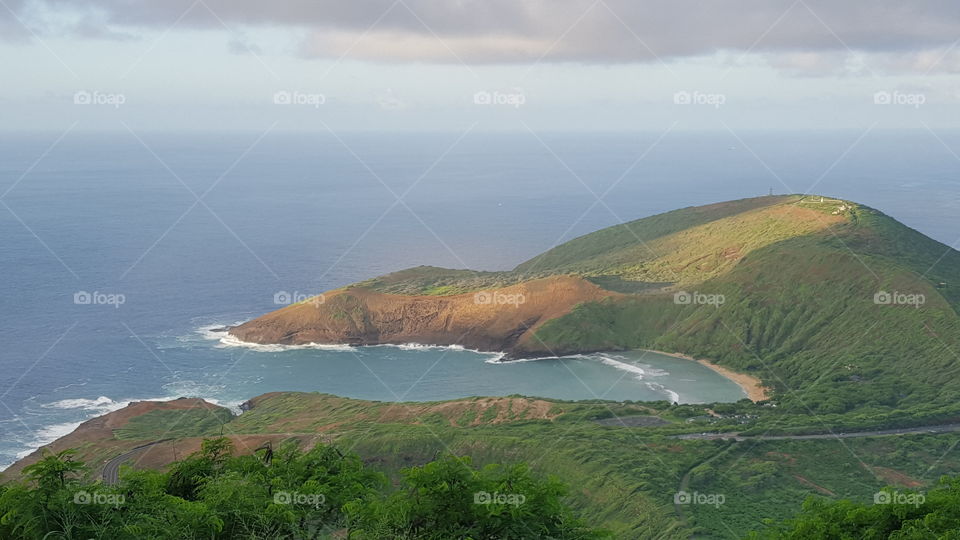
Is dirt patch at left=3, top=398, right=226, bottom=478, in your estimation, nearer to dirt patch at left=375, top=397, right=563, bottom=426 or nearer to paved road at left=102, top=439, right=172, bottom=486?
paved road at left=102, top=439, right=172, bottom=486

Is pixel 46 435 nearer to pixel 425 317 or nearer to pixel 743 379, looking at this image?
pixel 425 317

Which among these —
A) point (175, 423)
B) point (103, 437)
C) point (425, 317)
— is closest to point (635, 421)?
point (175, 423)

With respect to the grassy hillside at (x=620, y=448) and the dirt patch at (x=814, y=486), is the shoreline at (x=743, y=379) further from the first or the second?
the dirt patch at (x=814, y=486)

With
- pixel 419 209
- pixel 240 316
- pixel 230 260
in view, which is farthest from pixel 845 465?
pixel 419 209

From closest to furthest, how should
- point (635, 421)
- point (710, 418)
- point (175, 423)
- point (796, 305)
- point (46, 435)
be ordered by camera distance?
1. point (635, 421)
2. point (710, 418)
3. point (46, 435)
4. point (175, 423)
5. point (796, 305)

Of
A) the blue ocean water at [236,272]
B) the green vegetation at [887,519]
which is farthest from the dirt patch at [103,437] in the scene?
the green vegetation at [887,519]

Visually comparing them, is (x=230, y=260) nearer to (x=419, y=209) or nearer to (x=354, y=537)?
(x=419, y=209)
